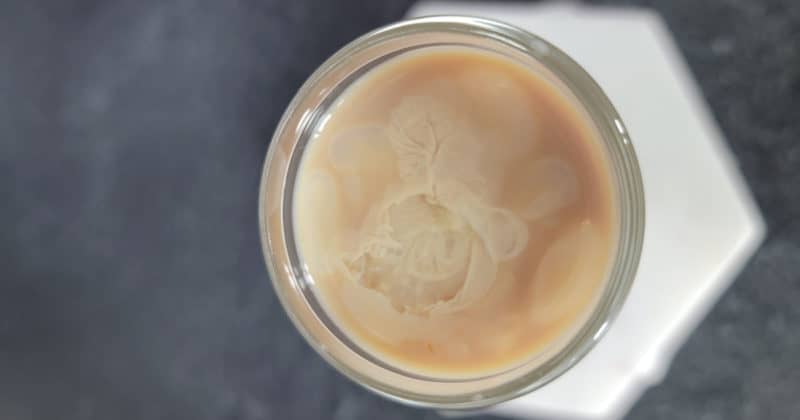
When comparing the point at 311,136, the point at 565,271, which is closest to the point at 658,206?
the point at 565,271

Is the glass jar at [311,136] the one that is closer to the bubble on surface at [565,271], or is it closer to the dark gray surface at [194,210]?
the bubble on surface at [565,271]

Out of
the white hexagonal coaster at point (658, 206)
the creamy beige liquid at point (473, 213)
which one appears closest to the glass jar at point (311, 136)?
the creamy beige liquid at point (473, 213)

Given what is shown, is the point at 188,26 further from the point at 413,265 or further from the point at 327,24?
the point at 413,265

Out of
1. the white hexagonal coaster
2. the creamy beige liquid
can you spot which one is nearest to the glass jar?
the creamy beige liquid

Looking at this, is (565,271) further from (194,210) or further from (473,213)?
(194,210)

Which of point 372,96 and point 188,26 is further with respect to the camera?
point 188,26

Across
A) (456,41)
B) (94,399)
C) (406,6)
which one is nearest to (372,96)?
(456,41)
